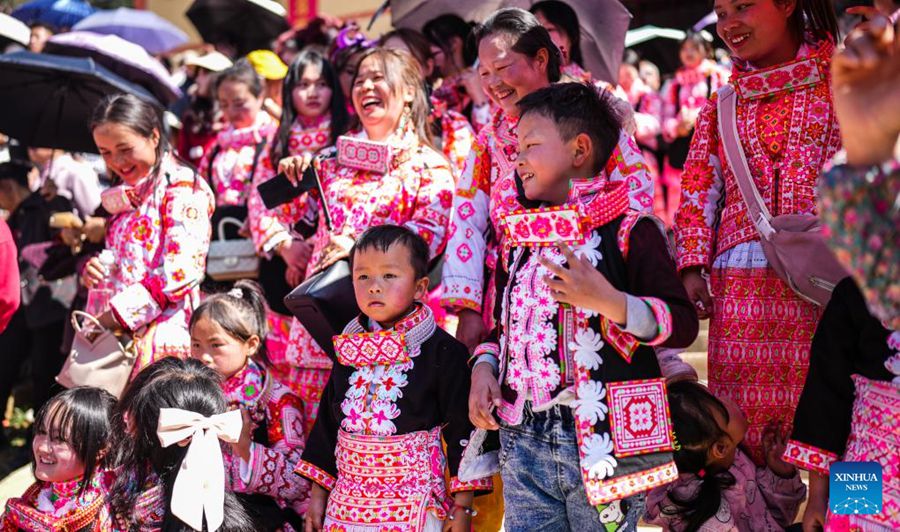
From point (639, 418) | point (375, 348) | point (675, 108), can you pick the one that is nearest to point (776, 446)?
point (639, 418)

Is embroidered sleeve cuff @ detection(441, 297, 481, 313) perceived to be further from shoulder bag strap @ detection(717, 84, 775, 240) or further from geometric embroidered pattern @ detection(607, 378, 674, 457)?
shoulder bag strap @ detection(717, 84, 775, 240)

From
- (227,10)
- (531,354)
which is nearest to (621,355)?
Answer: (531,354)

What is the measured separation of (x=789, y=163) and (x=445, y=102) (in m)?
2.29

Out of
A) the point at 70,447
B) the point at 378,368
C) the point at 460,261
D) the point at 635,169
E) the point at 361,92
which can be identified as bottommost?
the point at 70,447

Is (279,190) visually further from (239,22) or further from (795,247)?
(239,22)

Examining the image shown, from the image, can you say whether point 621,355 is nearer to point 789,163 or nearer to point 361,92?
point 789,163

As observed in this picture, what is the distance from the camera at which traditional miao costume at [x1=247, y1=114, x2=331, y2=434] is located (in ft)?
14.7

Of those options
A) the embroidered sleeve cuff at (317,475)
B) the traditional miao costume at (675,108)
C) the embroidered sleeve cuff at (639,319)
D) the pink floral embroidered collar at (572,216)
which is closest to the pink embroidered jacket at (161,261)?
the embroidered sleeve cuff at (317,475)

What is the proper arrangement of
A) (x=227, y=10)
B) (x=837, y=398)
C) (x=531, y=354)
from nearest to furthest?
(x=837, y=398), (x=531, y=354), (x=227, y=10)

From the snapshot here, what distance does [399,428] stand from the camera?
3.52 meters

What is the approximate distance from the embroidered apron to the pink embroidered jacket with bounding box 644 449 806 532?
74 centimetres

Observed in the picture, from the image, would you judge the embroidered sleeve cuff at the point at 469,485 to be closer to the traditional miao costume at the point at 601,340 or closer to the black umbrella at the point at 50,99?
the traditional miao costume at the point at 601,340

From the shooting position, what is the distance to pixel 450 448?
352cm

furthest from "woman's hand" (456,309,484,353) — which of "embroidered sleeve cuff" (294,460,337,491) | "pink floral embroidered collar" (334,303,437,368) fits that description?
"embroidered sleeve cuff" (294,460,337,491)
